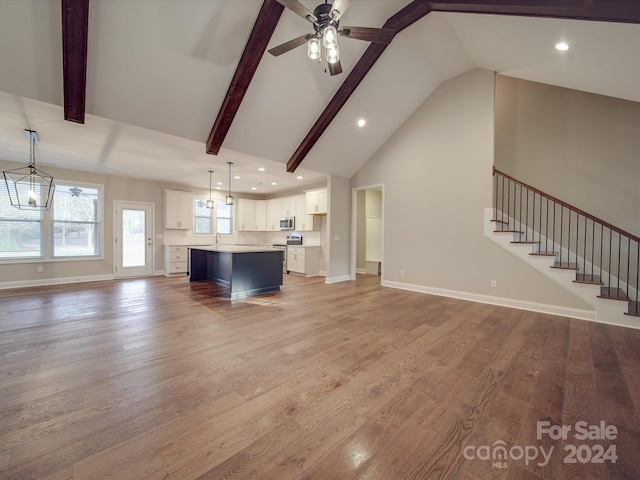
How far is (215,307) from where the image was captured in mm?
4258

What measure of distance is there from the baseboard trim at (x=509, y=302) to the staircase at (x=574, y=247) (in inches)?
6.8

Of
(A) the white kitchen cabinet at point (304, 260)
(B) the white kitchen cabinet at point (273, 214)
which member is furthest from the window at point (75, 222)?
(A) the white kitchen cabinet at point (304, 260)

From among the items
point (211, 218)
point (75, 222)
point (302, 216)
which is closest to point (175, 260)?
point (211, 218)

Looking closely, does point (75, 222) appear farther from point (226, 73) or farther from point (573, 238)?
point (573, 238)

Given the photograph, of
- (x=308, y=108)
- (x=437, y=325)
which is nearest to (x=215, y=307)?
(x=437, y=325)

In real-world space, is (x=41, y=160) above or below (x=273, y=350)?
above

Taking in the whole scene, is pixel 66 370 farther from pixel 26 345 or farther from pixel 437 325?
pixel 437 325

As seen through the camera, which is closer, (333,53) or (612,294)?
(333,53)

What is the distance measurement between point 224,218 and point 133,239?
2.68 metres

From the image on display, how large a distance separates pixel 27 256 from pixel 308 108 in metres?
6.90

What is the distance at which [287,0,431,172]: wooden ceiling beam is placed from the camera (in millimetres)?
3576

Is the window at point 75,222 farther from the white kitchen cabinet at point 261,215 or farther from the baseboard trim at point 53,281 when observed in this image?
the white kitchen cabinet at point 261,215

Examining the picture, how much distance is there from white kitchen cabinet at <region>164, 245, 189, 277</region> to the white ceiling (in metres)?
2.65

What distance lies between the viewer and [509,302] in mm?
4379
